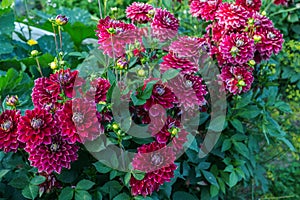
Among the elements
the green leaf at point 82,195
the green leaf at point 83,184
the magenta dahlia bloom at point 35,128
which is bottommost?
the green leaf at point 82,195

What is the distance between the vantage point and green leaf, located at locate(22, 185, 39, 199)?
3.62 feet

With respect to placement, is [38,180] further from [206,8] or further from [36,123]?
[206,8]

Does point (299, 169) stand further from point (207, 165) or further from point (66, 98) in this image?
point (66, 98)

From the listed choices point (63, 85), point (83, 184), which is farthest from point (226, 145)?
point (63, 85)

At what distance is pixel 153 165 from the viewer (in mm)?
1083

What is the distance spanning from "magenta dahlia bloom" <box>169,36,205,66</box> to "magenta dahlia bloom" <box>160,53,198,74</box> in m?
0.04

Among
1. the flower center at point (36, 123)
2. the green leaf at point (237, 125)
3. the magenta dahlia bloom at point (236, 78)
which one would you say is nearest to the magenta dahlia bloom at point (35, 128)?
the flower center at point (36, 123)

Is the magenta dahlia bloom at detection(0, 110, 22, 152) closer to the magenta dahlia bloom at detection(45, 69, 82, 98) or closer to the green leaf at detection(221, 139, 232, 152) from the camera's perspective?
the magenta dahlia bloom at detection(45, 69, 82, 98)

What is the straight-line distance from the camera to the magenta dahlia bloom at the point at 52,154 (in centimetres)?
104

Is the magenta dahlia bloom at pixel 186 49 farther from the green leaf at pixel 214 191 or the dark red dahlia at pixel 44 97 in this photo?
the green leaf at pixel 214 191

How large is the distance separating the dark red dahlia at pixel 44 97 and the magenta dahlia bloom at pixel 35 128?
0.07 m

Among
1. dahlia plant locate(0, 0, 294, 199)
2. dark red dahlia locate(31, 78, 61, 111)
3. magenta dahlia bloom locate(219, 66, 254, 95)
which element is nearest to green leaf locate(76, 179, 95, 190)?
dahlia plant locate(0, 0, 294, 199)

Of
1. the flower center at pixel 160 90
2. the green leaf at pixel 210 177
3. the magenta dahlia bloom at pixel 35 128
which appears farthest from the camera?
the green leaf at pixel 210 177

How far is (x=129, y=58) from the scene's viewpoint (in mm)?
1222
